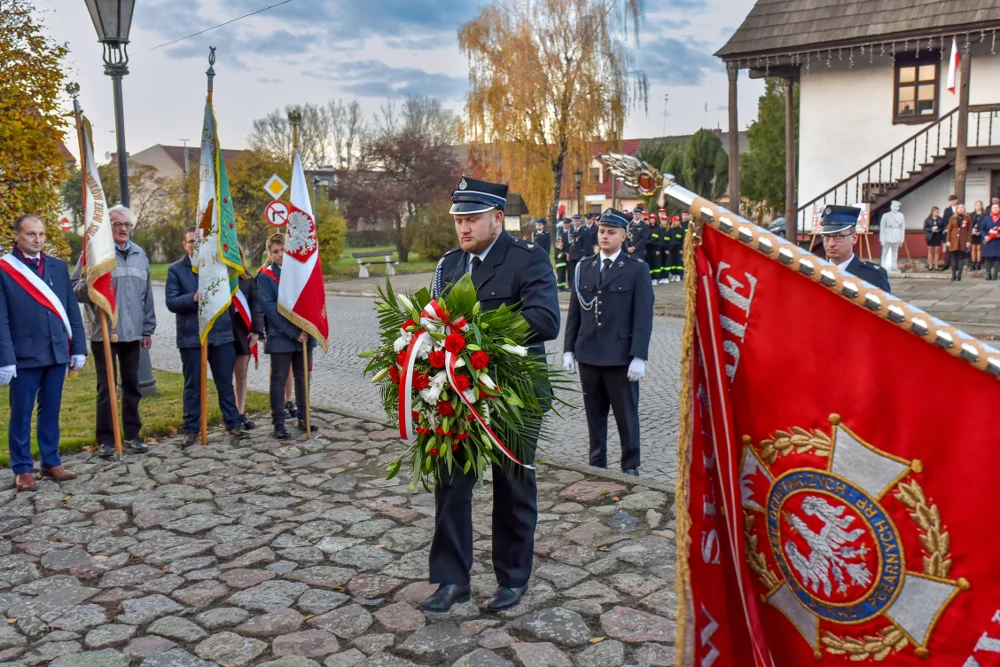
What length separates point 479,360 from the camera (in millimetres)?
4207

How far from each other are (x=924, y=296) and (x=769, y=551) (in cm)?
1669

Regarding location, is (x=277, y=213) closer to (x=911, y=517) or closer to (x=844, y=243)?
(x=844, y=243)

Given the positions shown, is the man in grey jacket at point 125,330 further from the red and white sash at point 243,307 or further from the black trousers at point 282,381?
the black trousers at point 282,381

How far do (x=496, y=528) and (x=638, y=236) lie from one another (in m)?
18.7

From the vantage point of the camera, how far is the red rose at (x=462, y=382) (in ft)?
13.9

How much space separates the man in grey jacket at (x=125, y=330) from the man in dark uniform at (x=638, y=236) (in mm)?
15274

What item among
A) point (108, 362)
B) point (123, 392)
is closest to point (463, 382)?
point (108, 362)

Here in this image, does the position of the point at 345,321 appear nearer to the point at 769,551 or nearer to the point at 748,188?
the point at 769,551

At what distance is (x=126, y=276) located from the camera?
816cm

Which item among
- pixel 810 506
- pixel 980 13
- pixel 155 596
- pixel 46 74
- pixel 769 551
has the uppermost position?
pixel 980 13

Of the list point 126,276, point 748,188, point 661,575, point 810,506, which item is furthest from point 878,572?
point 748,188

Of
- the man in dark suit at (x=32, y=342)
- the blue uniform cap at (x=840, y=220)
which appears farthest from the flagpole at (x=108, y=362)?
the blue uniform cap at (x=840, y=220)

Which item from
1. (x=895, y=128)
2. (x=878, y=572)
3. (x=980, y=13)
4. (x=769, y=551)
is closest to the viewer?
(x=878, y=572)

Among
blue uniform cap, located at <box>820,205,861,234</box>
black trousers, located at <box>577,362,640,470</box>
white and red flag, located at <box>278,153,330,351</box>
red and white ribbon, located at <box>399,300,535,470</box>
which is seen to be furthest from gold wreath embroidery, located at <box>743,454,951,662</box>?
white and red flag, located at <box>278,153,330,351</box>
